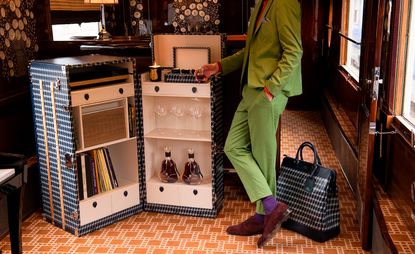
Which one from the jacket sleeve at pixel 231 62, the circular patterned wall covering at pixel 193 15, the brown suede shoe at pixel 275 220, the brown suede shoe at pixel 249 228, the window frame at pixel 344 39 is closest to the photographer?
the brown suede shoe at pixel 275 220

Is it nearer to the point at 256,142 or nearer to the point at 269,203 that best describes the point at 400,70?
the point at 256,142

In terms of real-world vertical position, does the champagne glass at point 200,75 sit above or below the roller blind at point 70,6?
below

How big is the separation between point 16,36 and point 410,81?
266 cm

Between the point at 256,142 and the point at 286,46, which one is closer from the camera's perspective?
the point at 286,46

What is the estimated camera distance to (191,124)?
363cm

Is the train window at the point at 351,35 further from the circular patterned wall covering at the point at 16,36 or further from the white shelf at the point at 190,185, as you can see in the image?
the circular patterned wall covering at the point at 16,36

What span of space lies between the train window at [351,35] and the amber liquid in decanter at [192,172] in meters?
1.88

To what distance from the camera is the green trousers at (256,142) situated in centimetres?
302

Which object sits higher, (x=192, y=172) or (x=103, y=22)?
(x=103, y=22)

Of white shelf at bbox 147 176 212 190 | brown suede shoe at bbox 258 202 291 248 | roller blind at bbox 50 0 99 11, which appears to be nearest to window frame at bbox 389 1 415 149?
brown suede shoe at bbox 258 202 291 248

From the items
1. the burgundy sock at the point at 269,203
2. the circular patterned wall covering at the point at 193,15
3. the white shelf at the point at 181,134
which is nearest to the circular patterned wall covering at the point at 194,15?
the circular patterned wall covering at the point at 193,15

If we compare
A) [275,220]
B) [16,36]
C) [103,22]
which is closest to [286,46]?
[275,220]

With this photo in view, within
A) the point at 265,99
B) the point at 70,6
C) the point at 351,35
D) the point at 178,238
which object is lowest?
the point at 178,238

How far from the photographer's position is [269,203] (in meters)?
3.08
